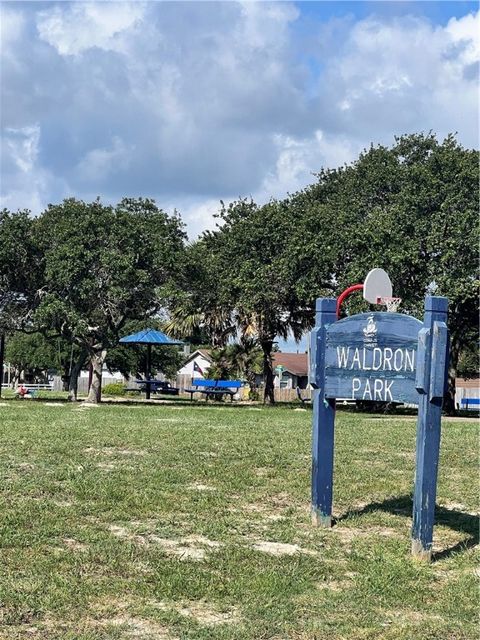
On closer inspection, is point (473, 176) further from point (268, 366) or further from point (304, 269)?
point (268, 366)

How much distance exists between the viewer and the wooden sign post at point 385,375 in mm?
5438

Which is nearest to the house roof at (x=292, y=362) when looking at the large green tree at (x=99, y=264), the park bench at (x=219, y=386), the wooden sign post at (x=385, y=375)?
the park bench at (x=219, y=386)

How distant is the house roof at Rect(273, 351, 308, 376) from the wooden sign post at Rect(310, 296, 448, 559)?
2116 inches

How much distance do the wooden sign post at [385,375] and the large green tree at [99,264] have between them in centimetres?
1911

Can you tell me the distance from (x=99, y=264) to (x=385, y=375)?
2059 cm

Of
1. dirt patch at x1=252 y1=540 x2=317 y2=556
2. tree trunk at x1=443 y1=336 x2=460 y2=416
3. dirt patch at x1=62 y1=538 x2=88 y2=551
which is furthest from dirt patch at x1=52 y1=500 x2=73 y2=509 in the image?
tree trunk at x1=443 y1=336 x2=460 y2=416

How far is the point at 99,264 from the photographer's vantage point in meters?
25.5

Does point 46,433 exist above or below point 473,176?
below

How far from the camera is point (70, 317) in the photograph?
24.7 meters

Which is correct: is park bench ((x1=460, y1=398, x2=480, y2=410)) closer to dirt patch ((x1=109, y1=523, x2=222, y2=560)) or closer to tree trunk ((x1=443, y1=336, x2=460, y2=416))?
tree trunk ((x1=443, y1=336, x2=460, y2=416))

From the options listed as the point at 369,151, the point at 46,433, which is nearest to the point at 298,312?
the point at 369,151

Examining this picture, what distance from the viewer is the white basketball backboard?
11.5 m

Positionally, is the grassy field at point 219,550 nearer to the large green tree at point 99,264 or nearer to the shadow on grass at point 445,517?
the shadow on grass at point 445,517

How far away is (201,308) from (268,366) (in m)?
4.00
